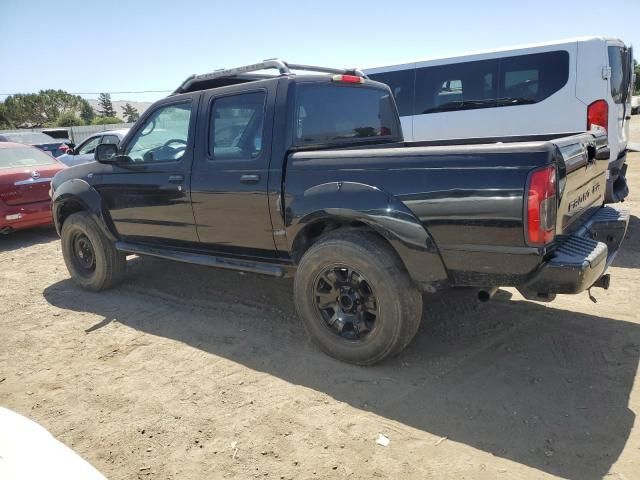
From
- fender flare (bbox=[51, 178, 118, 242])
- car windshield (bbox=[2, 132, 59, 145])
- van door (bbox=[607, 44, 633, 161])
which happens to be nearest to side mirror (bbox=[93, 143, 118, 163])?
fender flare (bbox=[51, 178, 118, 242])

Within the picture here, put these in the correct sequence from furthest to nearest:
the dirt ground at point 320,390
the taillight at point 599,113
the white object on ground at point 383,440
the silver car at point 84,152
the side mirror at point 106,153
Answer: the silver car at point 84,152 < the taillight at point 599,113 < the side mirror at point 106,153 < the white object on ground at point 383,440 < the dirt ground at point 320,390

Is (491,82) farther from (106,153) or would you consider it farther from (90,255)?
(90,255)

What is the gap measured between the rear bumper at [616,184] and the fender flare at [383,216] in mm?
3908

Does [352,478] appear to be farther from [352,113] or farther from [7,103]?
[7,103]

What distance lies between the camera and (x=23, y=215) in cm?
755

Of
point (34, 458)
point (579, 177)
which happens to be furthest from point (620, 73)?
point (34, 458)

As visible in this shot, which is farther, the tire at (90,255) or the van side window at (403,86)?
the van side window at (403,86)

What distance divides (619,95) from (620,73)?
32cm

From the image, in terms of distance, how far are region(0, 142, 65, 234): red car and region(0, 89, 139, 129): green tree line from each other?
40.1m

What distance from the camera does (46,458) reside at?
177cm

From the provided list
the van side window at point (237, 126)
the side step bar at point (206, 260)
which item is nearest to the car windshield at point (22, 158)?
the side step bar at point (206, 260)

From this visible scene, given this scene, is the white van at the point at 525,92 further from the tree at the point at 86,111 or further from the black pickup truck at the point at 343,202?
the tree at the point at 86,111

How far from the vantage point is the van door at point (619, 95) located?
6.28 meters

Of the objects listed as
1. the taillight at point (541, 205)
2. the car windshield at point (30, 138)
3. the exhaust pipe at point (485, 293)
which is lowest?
the exhaust pipe at point (485, 293)
